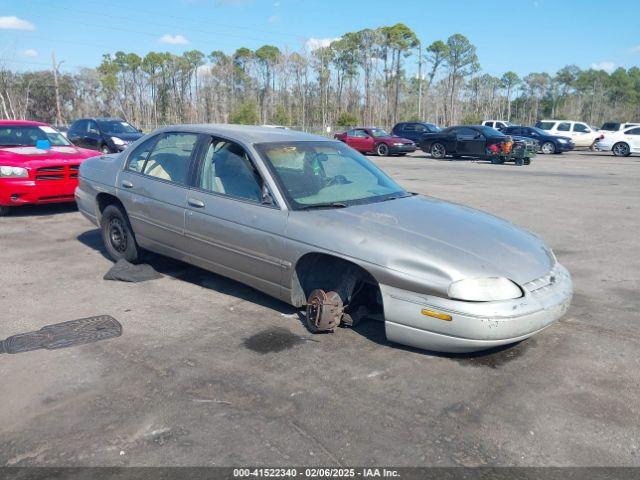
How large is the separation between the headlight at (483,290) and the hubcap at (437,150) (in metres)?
23.3

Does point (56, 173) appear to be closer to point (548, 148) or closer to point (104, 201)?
point (104, 201)

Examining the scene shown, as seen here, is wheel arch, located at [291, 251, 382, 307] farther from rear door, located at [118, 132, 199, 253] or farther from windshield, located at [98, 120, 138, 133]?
windshield, located at [98, 120, 138, 133]

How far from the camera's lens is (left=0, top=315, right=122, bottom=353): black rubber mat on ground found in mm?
4012

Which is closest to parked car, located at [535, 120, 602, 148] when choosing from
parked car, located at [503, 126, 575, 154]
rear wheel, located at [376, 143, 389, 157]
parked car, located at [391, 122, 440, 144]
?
parked car, located at [503, 126, 575, 154]

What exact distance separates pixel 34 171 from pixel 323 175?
5.58m

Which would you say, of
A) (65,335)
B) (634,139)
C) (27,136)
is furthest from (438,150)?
(65,335)

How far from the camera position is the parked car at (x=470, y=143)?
912 inches

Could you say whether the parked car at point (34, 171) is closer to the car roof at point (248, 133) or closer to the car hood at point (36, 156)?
the car hood at point (36, 156)

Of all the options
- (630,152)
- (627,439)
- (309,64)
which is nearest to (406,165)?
(630,152)

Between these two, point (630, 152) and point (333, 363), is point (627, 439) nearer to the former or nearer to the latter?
point (333, 363)

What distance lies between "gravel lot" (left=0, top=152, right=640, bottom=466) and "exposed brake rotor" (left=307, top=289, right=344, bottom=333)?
0.10 meters

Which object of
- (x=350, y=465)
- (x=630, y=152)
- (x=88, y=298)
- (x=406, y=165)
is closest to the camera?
(x=350, y=465)

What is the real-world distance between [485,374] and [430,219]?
1.25 m

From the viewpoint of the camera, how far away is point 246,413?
10.2 feet
